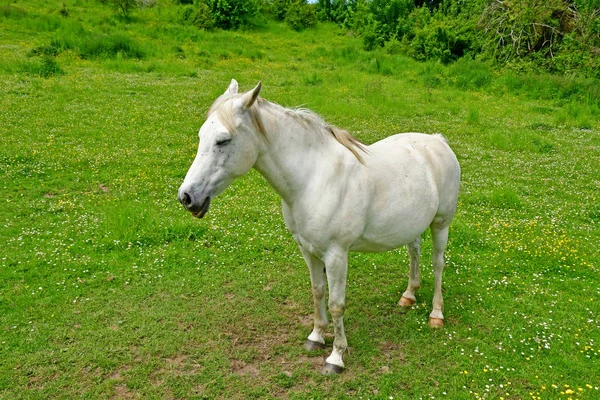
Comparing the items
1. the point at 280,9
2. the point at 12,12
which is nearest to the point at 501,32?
the point at 280,9

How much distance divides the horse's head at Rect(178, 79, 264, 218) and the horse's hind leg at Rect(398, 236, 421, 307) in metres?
2.77

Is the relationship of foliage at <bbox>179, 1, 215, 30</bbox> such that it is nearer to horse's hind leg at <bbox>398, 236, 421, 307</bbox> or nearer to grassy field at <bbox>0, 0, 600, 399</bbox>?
grassy field at <bbox>0, 0, 600, 399</bbox>

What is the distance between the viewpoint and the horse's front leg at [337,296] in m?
4.04

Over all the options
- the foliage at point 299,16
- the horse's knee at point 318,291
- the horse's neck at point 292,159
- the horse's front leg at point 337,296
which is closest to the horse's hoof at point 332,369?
the horse's front leg at point 337,296

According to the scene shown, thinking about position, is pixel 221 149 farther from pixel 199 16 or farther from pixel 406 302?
pixel 199 16

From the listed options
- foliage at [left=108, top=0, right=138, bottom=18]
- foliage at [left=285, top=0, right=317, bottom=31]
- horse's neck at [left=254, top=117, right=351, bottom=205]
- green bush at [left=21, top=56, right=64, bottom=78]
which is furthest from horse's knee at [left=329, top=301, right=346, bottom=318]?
foliage at [left=285, top=0, right=317, bottom=31]

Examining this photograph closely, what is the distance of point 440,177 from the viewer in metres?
4.75

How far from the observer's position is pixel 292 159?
387cm

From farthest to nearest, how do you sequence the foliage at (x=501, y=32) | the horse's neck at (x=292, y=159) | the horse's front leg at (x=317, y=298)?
1. the foliage at (x=501, y=32)
2. the horse's front leg at (x=317, y=298)
3. the horse's neck at (x=292, y=159)

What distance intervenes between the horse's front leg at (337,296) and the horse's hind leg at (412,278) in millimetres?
1337

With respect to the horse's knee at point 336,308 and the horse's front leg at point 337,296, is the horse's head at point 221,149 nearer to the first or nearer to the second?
the horse's front leg at point 337,296

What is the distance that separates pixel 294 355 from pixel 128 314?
2040mm

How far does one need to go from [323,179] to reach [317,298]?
1.42 m

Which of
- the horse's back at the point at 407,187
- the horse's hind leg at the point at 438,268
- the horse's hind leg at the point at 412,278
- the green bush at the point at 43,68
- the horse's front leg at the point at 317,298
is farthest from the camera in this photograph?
the green bush at the point at 43,68
